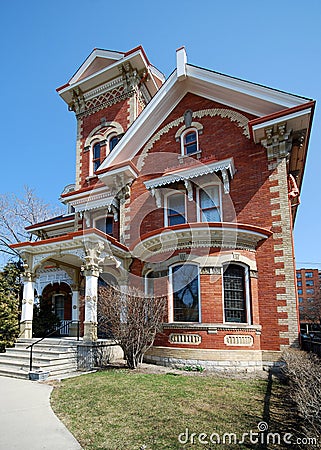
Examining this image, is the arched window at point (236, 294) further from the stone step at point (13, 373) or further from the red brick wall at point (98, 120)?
the red brick wall at point (98, 120)

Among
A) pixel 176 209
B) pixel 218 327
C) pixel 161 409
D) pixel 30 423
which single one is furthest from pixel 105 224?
pixel 30 423

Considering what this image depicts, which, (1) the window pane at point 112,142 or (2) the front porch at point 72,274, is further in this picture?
(1) the window pane at point 112,142

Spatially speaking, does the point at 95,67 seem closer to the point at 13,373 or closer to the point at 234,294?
the point at 234,294

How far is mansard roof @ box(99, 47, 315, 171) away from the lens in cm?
1199

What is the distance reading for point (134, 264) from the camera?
14.1m

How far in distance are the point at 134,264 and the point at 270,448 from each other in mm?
10001

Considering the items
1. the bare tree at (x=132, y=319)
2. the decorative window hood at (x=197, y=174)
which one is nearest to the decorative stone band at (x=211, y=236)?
the bare tree at (x=132, y=319)

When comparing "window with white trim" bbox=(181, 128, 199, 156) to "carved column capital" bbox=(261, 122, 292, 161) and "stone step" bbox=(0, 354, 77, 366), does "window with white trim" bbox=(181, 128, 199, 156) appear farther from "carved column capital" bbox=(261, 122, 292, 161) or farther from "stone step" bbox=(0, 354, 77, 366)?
"stone step" bbox=(0, 354, 77, 366)

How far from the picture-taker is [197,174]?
1323 cm

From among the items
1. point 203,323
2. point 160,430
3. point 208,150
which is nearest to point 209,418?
point 160,430

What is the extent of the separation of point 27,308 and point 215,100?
1227 centimetres

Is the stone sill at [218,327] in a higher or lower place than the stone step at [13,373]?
higher

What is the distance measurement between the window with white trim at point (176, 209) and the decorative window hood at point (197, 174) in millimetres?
813

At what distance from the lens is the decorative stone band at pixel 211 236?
11070 mm
